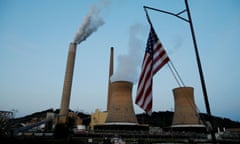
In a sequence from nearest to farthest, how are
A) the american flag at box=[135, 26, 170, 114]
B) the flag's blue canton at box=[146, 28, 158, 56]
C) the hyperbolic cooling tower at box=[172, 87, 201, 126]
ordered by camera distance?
the american flag at box=[135, 26, 170, 114], the flag's blue canton at box=[146, 28, 158, 56], the hyperbolic cooling tower at box=[172, 87, 201, 126]

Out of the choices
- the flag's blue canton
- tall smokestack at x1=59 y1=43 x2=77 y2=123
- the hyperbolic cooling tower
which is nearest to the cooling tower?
tall smokestack at x1=59 y1=43 x2=77 y2=123

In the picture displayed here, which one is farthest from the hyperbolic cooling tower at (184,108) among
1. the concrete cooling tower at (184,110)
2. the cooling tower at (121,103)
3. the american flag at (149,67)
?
the american flag at (149,67)

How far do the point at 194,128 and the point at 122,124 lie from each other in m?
14.1

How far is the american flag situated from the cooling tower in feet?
78.1

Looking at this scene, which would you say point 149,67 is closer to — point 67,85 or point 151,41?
point 151,41

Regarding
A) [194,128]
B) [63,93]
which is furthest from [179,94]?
[63,93]

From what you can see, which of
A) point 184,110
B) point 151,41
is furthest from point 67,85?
A: point 151,41

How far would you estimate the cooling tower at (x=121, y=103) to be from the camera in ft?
94.4

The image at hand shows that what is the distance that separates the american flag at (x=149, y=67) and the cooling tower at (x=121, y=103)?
2381 centimetres

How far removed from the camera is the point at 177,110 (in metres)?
34.0

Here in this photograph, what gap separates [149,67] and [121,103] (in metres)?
24.1

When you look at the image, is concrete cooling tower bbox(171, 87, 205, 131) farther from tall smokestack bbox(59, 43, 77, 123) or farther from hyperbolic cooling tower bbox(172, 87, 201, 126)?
tall smokestack bbox(59, 43, 77, 123)

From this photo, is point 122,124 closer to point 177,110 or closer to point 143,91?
point 177,110

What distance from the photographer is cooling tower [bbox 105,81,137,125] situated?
94.4ft
